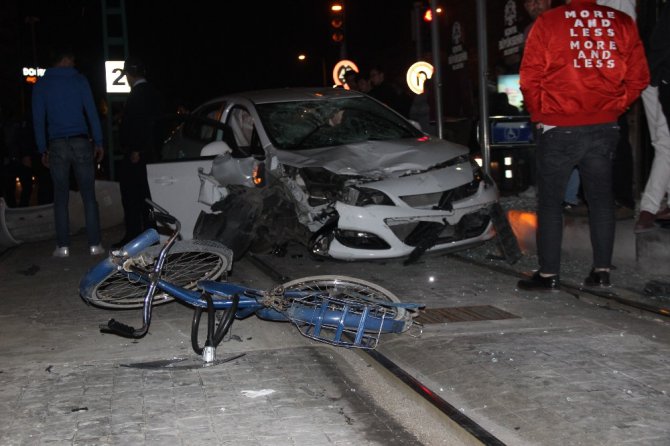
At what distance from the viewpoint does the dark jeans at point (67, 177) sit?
31.1 ft

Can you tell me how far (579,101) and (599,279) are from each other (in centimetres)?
133

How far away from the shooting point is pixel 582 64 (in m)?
6.36

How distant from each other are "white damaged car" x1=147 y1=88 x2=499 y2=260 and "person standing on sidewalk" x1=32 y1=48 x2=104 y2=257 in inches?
43.2

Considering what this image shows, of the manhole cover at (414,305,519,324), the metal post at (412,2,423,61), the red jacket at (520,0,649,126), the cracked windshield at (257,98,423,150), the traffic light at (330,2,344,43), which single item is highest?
the traffic light at (330,2,344,43)

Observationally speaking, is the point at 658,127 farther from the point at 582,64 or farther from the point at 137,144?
the point at 137,144

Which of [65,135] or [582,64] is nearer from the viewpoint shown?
[582,64]

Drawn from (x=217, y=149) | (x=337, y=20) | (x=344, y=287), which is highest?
(x=337, y=20)

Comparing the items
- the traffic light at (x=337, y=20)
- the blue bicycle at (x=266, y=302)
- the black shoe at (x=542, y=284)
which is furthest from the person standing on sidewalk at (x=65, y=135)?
the traffic light at (x=337, y=20)

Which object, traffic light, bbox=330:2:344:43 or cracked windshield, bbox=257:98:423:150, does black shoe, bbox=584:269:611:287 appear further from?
traffic light, bbox=330:2:344:43

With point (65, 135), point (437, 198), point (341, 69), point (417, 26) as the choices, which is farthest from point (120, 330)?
point (341, 69)

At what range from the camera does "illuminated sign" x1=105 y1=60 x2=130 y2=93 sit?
57.5ft

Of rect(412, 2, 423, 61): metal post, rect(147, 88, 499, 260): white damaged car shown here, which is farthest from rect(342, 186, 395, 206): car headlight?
rect(412, 2, 423, 61): metal post

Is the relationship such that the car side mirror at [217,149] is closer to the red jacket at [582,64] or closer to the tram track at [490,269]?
the tram track at [490,269]

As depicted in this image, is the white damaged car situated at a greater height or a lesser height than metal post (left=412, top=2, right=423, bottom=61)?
lesser
